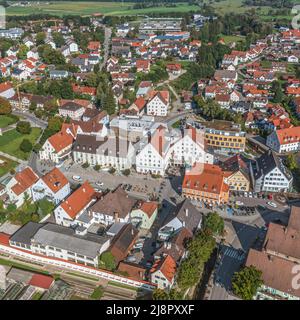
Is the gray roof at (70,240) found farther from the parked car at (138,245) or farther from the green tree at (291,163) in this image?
the green tree at (291,163)

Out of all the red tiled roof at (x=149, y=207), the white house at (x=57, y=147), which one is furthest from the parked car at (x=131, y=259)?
the white house at (x=57, y=147)

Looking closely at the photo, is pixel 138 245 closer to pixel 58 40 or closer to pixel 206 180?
pixel 206 180

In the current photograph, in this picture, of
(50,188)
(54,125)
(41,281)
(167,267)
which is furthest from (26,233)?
(54,125)

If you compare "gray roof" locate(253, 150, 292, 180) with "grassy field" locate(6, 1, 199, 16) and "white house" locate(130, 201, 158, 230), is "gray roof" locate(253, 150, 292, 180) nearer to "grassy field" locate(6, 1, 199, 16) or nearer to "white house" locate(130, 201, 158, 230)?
"white house" locate(130, 201, 158, 230)

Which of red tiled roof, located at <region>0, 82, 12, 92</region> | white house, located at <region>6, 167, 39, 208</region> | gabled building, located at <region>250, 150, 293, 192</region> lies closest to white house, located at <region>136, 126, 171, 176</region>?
gabled building, located at <region>250, 150, 293, 192</region>
